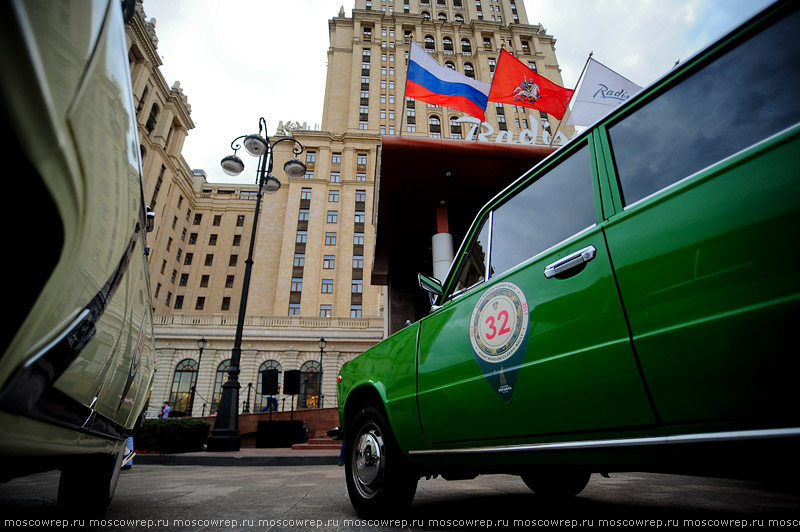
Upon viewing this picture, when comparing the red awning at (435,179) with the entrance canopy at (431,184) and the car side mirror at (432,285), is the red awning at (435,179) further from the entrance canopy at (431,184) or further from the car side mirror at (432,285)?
the car side mirror at (432,285)

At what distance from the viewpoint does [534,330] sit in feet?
6.24

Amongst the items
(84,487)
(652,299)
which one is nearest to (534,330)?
(652,299)

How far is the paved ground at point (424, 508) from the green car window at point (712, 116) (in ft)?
5.99

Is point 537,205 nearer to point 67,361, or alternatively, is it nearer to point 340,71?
point 67,361

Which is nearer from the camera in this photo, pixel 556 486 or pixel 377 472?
pixel 377 472

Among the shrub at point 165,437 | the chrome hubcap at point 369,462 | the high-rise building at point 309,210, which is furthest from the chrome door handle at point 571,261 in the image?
the high-rise building at point 309,210

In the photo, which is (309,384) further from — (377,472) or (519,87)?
(377,472)

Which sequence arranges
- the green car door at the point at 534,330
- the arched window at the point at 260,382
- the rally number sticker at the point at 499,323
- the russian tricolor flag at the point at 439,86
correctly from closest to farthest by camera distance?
the green car door at the point at 534,330
the rally number sticker at the point at 499,323
the russian tricolor flag at the point at 439,86
the arched window at the point at 260,382

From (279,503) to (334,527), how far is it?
1308 mm

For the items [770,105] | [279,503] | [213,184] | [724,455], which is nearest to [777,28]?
[770,105]

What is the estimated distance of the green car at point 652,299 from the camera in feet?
3.83

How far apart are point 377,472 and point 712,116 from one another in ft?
9.72

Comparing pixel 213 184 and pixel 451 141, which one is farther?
pixel 213 184

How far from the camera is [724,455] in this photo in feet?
4.03
